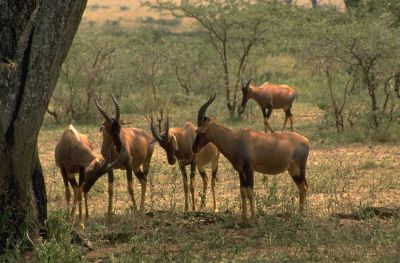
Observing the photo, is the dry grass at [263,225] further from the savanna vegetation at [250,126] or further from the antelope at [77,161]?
the antelope at [77,161]

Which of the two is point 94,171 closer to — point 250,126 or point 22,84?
point 22,84

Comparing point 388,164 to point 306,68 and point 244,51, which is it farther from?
point 306,68

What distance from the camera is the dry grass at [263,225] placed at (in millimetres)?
6289

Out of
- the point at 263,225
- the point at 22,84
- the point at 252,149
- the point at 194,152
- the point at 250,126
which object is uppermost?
the point at 22,84

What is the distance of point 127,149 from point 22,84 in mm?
3078

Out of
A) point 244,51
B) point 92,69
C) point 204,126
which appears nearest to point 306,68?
point 244,51

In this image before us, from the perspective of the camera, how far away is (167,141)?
9.65 meters

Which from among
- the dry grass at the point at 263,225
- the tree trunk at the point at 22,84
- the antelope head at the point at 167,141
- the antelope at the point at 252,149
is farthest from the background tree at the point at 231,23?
the tree trunk at the point at 22,84

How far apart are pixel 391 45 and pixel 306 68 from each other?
36.1ft

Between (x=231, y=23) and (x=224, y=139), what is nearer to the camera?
(x=224, y=139)

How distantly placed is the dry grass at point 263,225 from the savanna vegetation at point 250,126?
0.8 inches

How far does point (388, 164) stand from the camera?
1223 centimetres

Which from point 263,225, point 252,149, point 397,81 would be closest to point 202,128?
point 252,149

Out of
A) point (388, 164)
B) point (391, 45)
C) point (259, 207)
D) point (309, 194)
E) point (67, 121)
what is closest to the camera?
point (259, 207)
